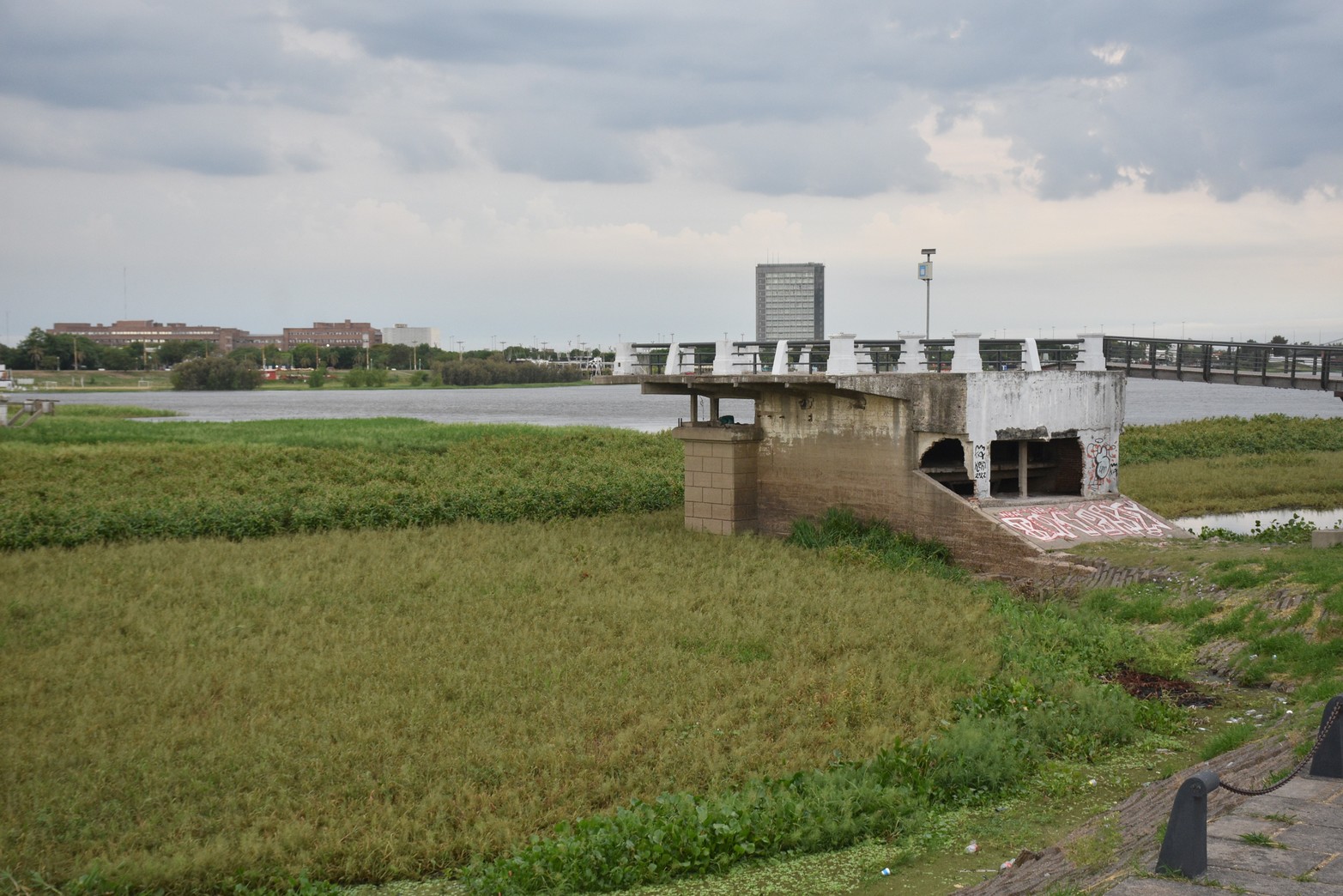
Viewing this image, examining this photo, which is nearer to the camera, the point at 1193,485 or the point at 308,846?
the point at 308,846

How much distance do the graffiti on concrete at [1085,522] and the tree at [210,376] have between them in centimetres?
14156

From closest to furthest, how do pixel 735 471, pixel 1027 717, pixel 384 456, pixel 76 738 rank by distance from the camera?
pixel 76 738 → pixel 1027 717 → pixel 735 471 → pixel 384 456

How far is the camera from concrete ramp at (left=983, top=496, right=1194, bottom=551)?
72.5 ft

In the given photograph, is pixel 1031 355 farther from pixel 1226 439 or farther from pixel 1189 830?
pixel 1226 439

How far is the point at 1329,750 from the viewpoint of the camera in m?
9.09

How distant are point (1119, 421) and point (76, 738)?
21.1 metres

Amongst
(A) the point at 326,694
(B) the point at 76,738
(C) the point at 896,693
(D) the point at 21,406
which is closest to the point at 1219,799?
(C) the point at 896,693

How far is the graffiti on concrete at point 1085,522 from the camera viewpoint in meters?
22.3

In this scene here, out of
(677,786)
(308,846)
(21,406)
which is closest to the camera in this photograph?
(308,846)

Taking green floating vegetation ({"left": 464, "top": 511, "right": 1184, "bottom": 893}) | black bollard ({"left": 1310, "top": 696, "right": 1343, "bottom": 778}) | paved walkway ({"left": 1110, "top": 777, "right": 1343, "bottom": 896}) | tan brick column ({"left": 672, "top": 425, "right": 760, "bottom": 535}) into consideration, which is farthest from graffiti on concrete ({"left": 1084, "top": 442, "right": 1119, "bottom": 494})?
paved walkway ({"left": 1110, "top": 777, "right": 1343, "bottom": 896})

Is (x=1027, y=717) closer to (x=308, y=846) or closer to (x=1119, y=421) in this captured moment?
(x=308, y=846)

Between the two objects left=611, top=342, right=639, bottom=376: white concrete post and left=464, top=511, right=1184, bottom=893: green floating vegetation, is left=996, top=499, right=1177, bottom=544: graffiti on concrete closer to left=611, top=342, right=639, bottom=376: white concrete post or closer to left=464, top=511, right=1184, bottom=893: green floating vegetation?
left=464, top=511, right=1184, bottom=893: green floating vegetation

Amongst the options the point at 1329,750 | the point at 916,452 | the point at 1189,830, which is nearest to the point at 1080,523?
the point at 916,452

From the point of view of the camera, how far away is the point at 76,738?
12477 millimetres
